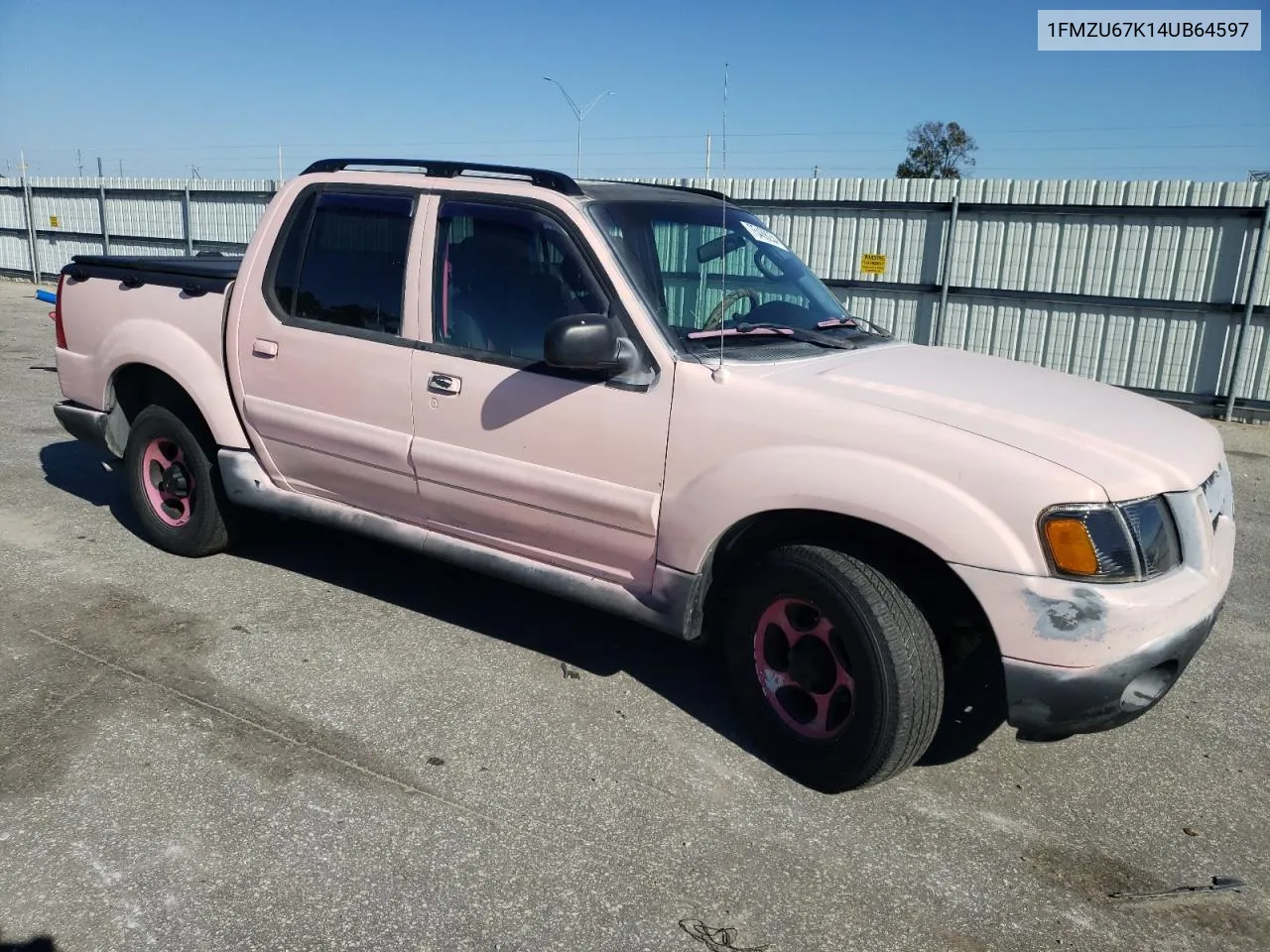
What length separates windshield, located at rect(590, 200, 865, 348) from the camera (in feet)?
12.1

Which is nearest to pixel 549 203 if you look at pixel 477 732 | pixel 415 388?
pixel 415 388

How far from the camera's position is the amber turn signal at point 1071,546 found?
2.82m

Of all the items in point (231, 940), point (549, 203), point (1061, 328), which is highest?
point (549, 203)

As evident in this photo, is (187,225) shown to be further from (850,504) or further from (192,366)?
(850,504)

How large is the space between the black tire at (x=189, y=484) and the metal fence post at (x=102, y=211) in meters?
18.1

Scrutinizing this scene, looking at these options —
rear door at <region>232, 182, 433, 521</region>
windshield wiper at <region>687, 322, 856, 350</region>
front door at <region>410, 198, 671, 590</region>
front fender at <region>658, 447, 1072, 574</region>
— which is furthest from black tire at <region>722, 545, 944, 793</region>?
rear door at <region>232, 182, 433, 521</region>

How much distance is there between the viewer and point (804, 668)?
336cm

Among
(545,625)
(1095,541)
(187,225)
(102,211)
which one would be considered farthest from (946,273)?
(102,211)

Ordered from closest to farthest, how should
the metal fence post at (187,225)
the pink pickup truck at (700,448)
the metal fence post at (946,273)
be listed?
the pink pickup truck at (700,448)
the metal fence post at (946,273)
the metal fence post at (187,225)

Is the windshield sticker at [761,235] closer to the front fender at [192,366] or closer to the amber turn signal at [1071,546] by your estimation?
the amber turn signal at [1071,546]

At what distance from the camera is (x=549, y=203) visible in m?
3.80

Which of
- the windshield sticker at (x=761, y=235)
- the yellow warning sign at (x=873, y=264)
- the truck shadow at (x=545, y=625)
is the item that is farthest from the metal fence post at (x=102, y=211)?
the windshield sticker at (x=761, y=235)

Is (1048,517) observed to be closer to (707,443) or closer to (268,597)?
(707,443)

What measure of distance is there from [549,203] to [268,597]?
92.3 inches
